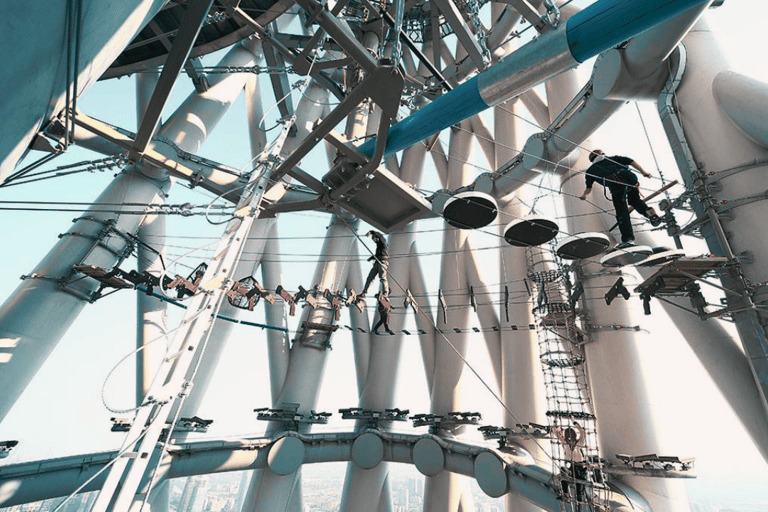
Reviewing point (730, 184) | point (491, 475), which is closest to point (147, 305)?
point (491, 475)

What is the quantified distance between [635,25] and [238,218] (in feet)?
18.7

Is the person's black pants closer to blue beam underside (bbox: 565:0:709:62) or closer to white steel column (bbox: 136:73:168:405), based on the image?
blue beam underside (bbox: 565:0:709:62)

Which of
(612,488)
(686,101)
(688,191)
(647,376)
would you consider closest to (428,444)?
(612,488)

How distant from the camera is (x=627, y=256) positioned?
19.8 ft

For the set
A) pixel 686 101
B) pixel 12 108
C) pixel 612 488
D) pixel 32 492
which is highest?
pixel 686 101

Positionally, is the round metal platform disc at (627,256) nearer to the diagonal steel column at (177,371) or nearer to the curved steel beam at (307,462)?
the curved steel beam at (307,462)

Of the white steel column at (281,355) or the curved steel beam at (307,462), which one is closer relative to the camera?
the curved steel beam at (307,462)

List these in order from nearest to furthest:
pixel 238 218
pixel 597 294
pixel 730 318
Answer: pixel 238 218 → pixel 730 318 → pixel 597 294

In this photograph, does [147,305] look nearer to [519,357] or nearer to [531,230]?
[531,230]

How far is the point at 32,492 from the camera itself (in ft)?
28.3

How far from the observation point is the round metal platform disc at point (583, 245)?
6520mm

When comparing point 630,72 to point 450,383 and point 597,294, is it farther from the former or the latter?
point 450,383

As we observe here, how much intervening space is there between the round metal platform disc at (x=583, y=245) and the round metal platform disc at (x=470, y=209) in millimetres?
1469

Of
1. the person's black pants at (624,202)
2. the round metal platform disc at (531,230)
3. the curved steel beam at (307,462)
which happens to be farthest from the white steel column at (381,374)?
the person's black pants at (624,202)
